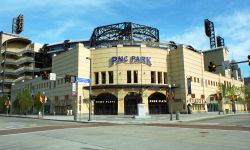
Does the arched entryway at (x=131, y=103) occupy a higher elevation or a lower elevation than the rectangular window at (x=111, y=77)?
lower

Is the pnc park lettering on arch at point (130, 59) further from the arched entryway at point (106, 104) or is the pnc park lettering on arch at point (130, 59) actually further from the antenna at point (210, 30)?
the antenna at point (210, 30)

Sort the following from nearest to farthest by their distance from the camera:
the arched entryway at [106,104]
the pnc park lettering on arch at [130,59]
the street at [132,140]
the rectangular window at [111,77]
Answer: the street at [132,140] → the arched entryway at [106,104] → the pnc park lettering on arch at [130,59] → the rectangular window at [111,77]

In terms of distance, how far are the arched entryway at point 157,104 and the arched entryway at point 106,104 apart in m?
8.73

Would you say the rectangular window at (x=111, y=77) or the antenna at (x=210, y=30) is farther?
the antenna at (x=210, y=30)

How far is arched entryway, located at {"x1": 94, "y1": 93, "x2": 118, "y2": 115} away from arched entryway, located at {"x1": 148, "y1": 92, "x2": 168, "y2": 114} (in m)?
8.73

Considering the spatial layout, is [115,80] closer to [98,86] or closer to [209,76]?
[98,86]

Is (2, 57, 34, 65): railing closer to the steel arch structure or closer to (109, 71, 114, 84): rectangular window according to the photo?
the steel arch structure

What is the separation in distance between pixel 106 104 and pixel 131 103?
614cm

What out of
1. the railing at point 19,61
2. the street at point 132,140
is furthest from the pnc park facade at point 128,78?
the street at point 132,140

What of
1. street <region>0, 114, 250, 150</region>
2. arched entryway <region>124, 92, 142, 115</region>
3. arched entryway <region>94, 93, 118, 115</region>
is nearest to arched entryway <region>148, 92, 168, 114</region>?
arched entryway <region>124, 92, 142, 115</region>

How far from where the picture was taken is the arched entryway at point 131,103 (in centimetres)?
6250

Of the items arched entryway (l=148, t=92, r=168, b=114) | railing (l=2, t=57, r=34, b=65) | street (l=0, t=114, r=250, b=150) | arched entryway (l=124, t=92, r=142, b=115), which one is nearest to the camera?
street (l=0, t=114, r=250, b=150)

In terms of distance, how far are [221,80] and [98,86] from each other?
4985 cm

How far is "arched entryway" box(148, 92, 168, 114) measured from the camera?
64.8 m
